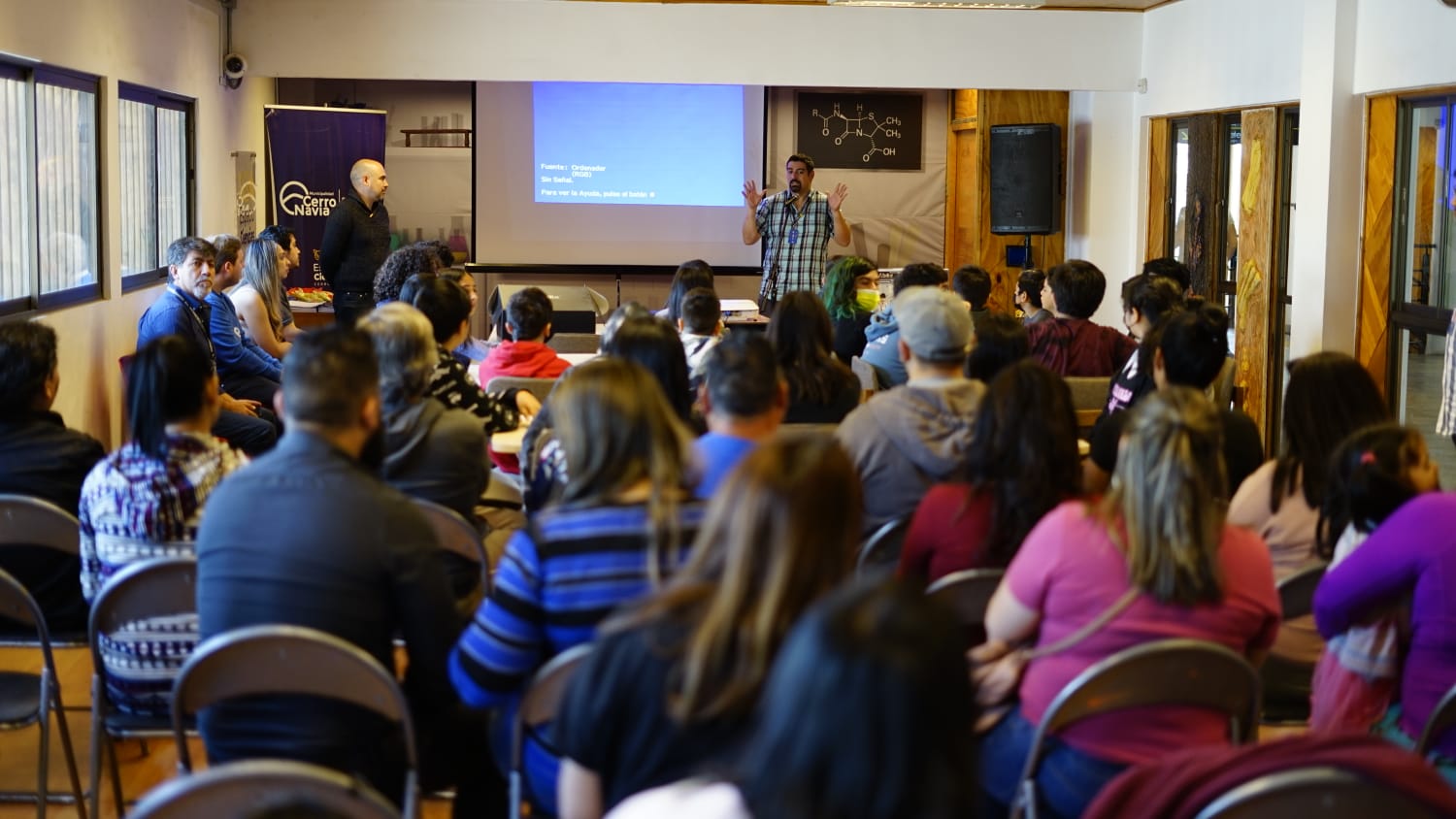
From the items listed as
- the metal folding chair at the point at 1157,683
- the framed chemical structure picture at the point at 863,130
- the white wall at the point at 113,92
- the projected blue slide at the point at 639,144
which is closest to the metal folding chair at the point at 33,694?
the metal folding chair at the point at 1157,683

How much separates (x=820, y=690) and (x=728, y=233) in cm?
1004

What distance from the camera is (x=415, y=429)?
3643 millimetres

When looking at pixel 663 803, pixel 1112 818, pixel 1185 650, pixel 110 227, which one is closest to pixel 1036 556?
pixel 1185 650

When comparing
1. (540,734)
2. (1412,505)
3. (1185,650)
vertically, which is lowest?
(540,734)

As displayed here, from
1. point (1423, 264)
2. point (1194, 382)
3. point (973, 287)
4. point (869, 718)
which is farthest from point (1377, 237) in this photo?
point (869, 718)

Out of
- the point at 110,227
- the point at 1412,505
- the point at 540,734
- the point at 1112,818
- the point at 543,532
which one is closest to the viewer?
the point at 1112,818

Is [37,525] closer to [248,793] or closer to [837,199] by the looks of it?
[248,793]

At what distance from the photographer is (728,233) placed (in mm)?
11031

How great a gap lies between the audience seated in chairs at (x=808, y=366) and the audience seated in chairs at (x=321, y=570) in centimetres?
223

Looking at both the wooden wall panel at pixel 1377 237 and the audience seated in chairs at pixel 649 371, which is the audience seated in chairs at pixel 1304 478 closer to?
the audience seated in chairs at pixel 649 371

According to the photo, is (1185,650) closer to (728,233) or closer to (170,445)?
(170,445)

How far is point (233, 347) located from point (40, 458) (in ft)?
10.8

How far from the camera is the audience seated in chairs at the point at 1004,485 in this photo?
117 inches

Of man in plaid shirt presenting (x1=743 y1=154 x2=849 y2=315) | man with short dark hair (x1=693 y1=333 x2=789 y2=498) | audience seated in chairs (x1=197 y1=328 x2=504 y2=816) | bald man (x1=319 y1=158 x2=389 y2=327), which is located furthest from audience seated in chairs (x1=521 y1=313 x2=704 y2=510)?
man in plaid shirt presenting (x1=743 y1=154 x2=849 y2=315)
